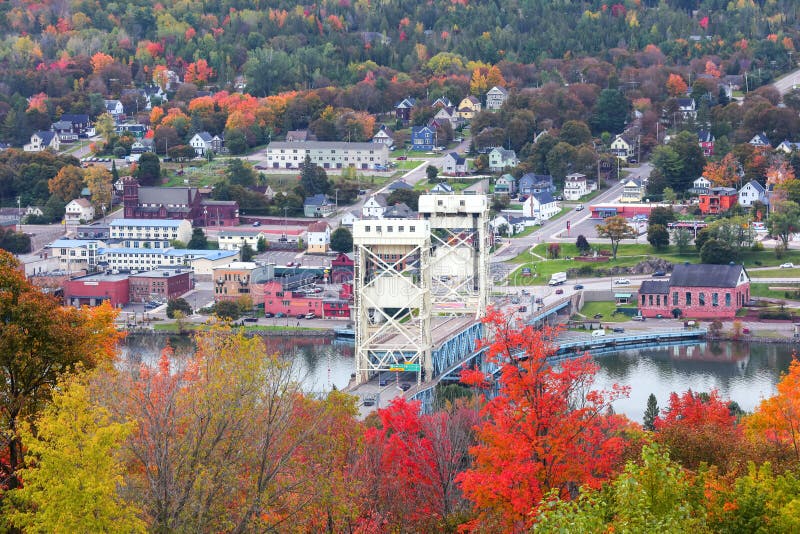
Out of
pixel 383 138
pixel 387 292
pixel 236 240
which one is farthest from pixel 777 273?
pixel 383 138

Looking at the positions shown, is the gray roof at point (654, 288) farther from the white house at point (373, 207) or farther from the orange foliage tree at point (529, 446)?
the orange foliage tree at point (529, 446)

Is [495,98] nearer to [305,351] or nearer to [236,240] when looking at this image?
[236,240]

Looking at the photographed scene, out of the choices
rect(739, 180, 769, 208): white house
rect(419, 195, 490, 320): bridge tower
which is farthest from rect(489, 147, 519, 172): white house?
rect(419, 195, 490, 320): bridge tower

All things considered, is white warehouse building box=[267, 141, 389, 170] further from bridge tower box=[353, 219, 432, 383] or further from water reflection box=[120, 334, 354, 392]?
bridge tower box=[353, 219, 432, 383]

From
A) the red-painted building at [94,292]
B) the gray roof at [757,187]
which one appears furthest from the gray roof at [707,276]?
the red-painted building at [94,292]

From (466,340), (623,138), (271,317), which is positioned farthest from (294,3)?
(466,340)

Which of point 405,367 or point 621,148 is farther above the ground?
point 621,148
